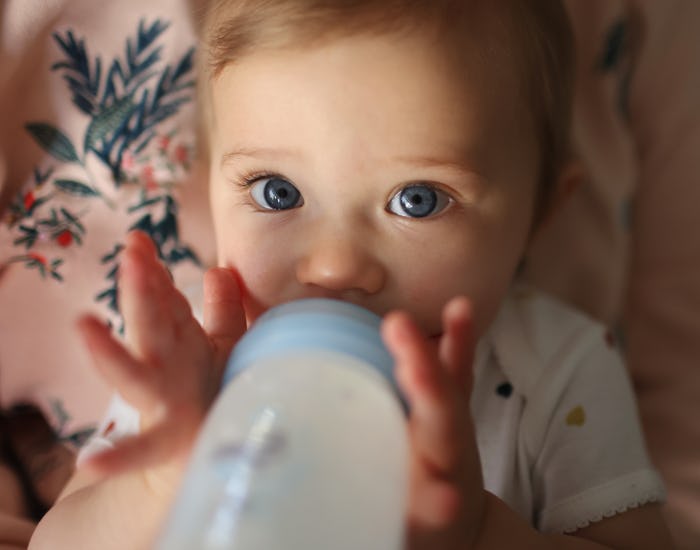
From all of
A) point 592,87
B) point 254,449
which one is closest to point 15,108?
point 254,449

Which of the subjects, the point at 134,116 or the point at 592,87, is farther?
the point at 592,87

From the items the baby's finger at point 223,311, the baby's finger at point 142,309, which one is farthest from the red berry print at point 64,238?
the baby's finger at point 142,309

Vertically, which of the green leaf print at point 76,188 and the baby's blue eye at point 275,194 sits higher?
the baby's blue eye at point 275,194

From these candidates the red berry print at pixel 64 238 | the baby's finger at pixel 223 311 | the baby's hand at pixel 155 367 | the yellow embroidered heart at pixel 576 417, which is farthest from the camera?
the red berry print at pixel 64 238

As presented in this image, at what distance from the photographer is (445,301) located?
32.1 inches

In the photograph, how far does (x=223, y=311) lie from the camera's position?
2.51ft

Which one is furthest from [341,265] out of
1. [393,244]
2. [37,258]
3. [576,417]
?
[37,258]

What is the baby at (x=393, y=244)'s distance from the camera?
24.6 inches

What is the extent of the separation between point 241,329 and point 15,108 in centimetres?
52

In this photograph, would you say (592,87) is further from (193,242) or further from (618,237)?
(193,242)

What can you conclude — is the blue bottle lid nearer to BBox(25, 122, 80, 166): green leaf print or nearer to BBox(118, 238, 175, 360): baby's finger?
BBox(118, 238, 175, 360): baby's finger

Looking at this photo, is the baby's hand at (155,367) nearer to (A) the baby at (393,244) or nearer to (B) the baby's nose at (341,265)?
(A) the baby at (393,244)

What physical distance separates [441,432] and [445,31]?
392 mm

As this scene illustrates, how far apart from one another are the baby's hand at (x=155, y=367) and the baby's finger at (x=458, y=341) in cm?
20
